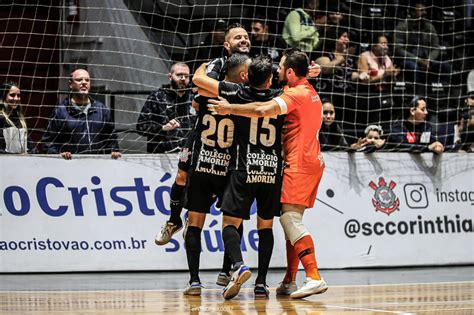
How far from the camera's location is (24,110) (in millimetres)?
12367

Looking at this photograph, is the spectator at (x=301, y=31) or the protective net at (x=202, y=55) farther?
the spectator at (x=301, y=31)

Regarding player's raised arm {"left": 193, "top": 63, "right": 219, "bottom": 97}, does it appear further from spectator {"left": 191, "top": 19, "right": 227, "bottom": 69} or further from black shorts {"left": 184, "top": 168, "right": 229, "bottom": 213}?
spectator {"left": 191, "top": 19, "right": 227, "bottom": 69}

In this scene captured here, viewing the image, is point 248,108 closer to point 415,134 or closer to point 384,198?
point 384,198

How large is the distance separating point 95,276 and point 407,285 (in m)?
3.33

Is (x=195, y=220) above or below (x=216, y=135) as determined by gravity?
below

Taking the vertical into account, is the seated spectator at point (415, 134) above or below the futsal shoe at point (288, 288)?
above

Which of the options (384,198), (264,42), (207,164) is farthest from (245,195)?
(264,42)

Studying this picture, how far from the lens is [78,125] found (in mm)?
10984

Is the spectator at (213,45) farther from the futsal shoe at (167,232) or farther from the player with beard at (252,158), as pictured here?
the player with beard at (252,158)

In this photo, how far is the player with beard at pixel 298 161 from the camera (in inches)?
300

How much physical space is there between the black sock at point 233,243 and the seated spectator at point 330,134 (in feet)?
13.6

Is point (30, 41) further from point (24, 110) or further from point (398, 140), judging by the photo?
point (398, 140)

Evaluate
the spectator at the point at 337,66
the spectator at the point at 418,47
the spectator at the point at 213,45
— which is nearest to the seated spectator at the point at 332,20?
the spectator at the point at 337,66

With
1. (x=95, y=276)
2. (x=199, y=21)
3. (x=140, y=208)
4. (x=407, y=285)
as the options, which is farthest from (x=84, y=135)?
(x=407, y=285)
